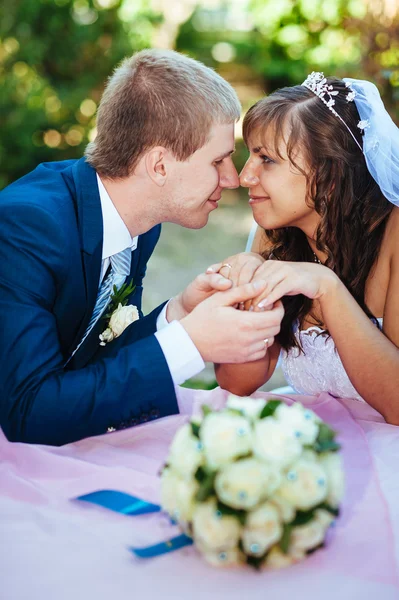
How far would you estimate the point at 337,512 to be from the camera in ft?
5.25

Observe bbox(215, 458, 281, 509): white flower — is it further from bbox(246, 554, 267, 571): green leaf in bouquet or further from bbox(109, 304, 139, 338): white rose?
bbox(109, 304, 139, 338): white rose

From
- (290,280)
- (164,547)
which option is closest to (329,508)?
(164,547)

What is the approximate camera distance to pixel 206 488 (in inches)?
59.1

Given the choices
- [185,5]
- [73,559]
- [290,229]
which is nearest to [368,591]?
→ [73,559]

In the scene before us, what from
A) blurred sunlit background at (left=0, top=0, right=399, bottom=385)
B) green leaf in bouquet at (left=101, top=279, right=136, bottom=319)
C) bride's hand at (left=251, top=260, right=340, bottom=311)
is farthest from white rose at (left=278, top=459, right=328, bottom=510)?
blurred sunlit background at (left=0, top=0, right=399, bottom=385)

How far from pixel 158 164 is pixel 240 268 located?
1.94ft

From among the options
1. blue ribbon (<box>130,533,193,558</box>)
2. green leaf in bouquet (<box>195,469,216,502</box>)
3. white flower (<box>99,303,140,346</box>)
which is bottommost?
white flower (<box>99,303,140,346</box>)

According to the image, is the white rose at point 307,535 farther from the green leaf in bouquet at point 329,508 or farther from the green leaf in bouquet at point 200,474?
the green leaf in bouquet at point 200,474

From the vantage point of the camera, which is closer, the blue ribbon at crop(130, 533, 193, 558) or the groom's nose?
the blue ribbon at crop(130, 533, 193, 558)

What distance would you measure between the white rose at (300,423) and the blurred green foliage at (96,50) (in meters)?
6.56

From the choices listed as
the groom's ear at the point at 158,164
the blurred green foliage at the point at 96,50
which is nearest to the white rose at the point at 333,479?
the groom's ear at the point at 158,164

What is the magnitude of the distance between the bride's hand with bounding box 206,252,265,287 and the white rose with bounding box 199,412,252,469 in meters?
1.21

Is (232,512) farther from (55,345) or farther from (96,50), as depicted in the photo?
(96,50)

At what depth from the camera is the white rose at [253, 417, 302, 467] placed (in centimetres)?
149
